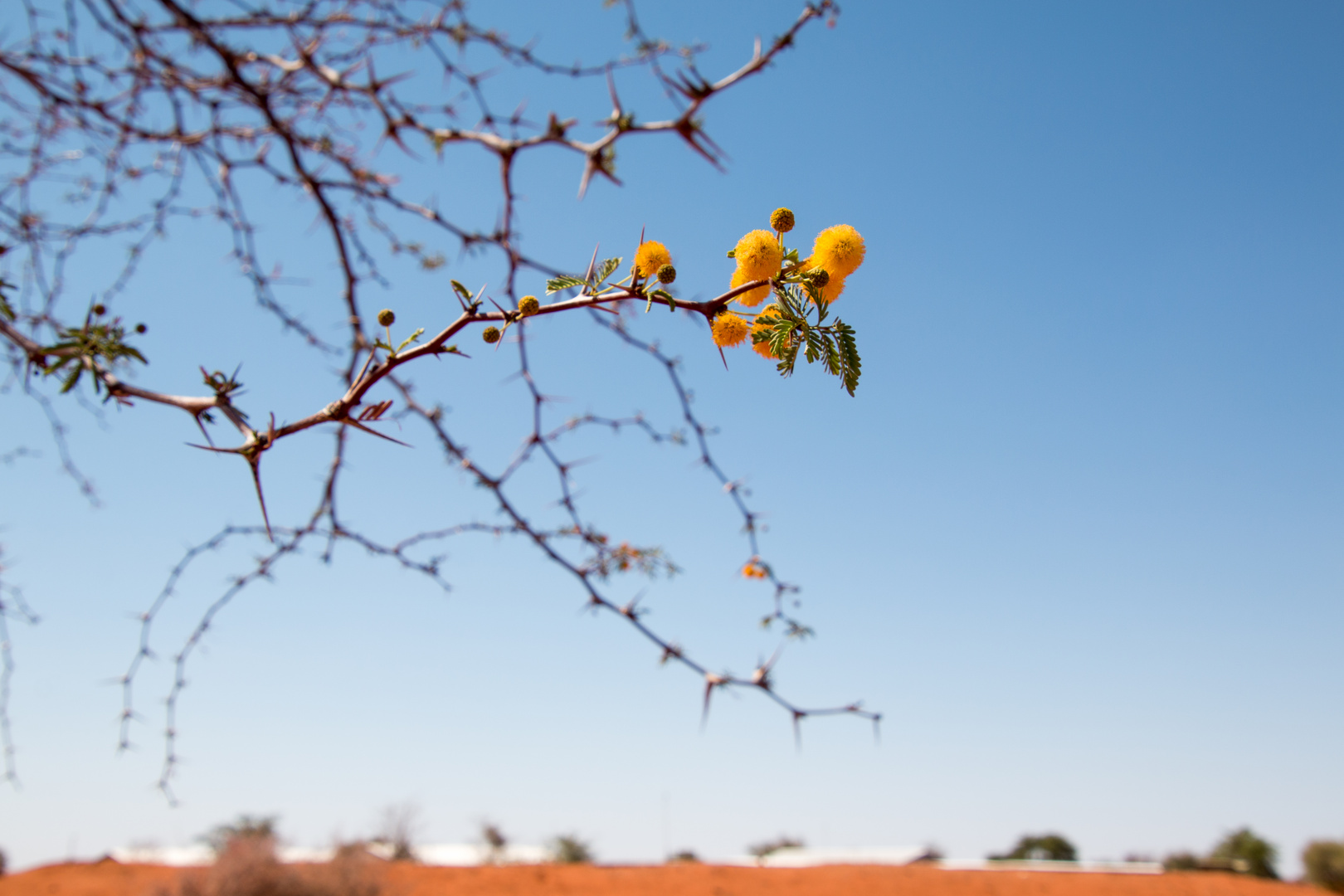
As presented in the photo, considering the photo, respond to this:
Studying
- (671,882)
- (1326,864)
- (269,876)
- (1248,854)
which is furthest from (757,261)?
(1248,854)

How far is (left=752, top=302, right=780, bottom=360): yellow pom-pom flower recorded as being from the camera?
1.18 meters

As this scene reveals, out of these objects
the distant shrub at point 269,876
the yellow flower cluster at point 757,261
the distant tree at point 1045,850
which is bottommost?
the distant tree at point 1045,850

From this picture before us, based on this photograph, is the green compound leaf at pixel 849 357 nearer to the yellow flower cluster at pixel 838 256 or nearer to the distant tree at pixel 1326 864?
the yellow flower cluster at pixel 838 256

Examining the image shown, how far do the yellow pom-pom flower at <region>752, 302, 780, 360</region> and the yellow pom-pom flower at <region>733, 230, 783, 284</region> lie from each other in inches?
2.0

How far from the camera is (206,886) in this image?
11.8 meters

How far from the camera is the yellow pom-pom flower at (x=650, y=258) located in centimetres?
119

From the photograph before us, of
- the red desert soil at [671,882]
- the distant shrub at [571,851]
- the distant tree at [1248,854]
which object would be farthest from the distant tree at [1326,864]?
the distant shrub at [571,851]

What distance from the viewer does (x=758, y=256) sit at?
1.18 m

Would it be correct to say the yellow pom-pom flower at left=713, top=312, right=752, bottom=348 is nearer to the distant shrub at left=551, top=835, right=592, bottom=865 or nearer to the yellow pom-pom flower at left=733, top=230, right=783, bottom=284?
the yellow pom-pom flower at left=733, top=230, right=783, bottom=284

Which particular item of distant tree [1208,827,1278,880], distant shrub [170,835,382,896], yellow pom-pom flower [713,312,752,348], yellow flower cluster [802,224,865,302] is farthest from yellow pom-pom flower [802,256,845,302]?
distant tree [1208,827,1278,880]

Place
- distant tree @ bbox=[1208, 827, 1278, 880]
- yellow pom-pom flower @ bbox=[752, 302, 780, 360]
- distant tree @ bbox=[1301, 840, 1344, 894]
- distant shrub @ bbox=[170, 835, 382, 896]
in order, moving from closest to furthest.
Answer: yellow pom-pom flower @ bbox=[752, 302, 780, 360]
distant shrub @ bbox=[170, 835, 382, 896]
distant tree @ bbox=[1301, 840, 1344, 894]
distant tree @ bbox=[1208, 827, 1278, 880]

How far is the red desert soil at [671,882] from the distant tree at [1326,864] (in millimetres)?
6291

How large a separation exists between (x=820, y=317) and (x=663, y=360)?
2.59m

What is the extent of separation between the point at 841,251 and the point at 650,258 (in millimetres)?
288
